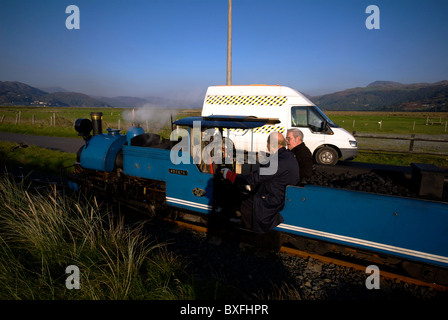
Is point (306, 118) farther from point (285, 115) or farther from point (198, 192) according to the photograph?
point (198, 192)

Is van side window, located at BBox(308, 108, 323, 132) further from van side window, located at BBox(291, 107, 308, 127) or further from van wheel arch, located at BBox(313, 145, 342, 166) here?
van wheel arch, located at BBox(313, 145, 342, 166)

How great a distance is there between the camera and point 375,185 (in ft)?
14.7

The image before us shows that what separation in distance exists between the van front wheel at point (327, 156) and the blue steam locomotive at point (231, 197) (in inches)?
242

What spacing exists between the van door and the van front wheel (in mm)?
275

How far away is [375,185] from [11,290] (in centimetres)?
528

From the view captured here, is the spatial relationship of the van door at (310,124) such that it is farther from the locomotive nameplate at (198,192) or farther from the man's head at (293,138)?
the locomotive nameplate at (198,192)

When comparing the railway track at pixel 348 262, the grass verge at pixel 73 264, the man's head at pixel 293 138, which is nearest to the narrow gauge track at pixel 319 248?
the railway track at pixel 348 262

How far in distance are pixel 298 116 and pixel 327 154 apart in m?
1.96

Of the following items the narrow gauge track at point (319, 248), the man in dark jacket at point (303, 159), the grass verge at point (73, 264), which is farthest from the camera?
the man in dark jacket at point (303, 159)

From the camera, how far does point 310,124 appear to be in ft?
35.0

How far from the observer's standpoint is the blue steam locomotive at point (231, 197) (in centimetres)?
370
